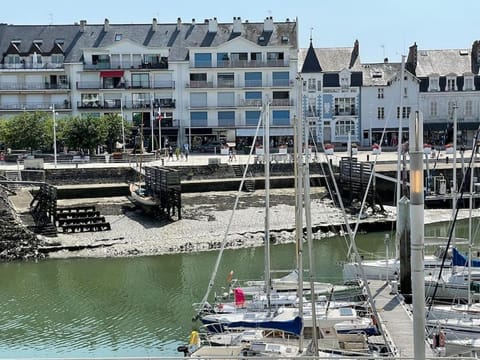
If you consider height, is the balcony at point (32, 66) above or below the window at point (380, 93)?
above

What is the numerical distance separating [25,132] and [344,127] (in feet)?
89.8

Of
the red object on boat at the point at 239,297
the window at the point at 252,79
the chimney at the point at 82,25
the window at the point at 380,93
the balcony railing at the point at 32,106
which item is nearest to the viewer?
the red object on boat at the point at 239,297

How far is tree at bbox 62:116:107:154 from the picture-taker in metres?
55.0

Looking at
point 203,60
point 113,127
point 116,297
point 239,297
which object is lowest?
point 116,297

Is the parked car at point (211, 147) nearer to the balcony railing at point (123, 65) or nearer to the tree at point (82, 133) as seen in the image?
the balcony railing at point (123, 65)

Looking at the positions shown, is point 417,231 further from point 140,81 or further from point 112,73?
point 112,73

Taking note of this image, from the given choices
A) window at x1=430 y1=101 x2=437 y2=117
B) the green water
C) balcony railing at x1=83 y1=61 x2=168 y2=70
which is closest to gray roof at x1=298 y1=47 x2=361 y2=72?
window at x1=430 y1=101 x2=437 y2=117

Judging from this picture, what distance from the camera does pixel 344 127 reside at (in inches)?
2628

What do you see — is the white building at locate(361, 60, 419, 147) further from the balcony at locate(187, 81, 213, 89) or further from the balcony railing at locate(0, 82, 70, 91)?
the balcony railing at locate(0, 82, 70, 91)

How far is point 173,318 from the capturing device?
24.5 metres

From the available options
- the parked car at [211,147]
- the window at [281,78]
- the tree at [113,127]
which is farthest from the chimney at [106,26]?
the window at [281,78]

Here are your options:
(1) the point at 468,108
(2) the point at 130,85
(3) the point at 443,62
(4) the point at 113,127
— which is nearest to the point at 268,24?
(2) the point at 130,85

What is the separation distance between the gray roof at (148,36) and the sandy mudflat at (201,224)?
78.3 ft

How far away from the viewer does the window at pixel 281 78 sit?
64.7 m
